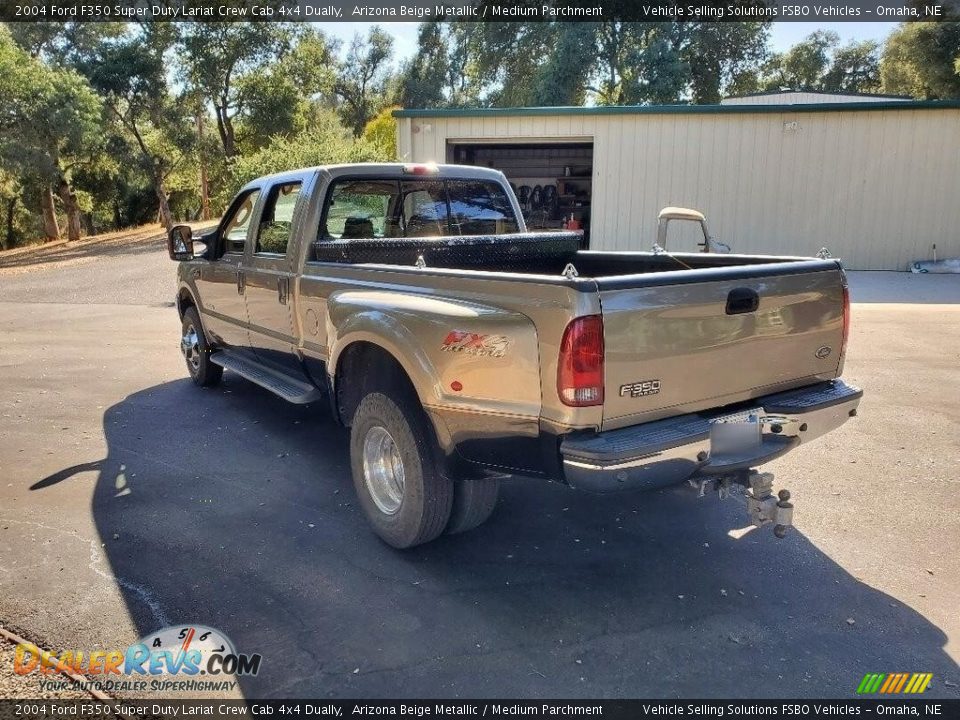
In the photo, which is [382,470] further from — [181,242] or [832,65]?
[832,65]

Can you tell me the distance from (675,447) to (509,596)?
3.44 feet

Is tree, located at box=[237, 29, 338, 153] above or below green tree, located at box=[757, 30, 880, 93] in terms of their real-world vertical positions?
below

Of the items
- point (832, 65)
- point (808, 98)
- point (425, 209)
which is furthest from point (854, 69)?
point (425, 209)

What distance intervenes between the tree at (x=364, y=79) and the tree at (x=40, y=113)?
1099 inches

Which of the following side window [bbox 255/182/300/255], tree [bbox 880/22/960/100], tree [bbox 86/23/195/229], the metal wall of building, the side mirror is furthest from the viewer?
tree [bbox 880/22/960/100]

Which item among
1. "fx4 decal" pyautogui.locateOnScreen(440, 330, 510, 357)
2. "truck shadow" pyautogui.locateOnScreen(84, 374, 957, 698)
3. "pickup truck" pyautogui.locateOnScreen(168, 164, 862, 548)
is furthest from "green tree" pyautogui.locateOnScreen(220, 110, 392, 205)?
"fx4 decal" pyautogui.locateOnScreen(440, 330, 510, 357)

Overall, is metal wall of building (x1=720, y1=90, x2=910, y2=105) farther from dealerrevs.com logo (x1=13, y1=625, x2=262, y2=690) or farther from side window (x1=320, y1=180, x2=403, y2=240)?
dealerrevs.com logo (x1=13, y1=625, x2=262, y2=690)

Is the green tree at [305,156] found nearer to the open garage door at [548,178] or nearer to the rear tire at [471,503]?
the open garage door at [548,178]

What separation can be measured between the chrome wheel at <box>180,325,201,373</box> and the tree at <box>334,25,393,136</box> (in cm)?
4539

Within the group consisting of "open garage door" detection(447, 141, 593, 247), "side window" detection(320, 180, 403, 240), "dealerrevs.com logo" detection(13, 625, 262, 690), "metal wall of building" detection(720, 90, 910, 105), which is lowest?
"dealerrevs.com logo" detection(13, 625, 262, 690)

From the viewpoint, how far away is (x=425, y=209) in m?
5.32

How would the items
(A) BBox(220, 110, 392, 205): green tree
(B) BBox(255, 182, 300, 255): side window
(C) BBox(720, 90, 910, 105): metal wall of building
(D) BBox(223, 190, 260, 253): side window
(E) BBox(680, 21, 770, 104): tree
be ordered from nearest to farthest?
(B) BBox(255, 182, 300, 255): side window < (D) BBox(223, 190, 260, 253): side window < (A) BBox(220, 110, 392, 205): green tree < (C) BBox(720, 90, 910, 105): metal wall of building < (E) BBox(680, 21, 770, 104): tree

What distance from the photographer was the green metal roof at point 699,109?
15.2 meters

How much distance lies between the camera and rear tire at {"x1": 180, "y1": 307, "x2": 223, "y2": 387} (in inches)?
266
